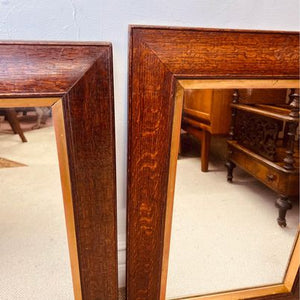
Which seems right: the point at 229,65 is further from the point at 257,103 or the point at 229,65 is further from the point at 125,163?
the point at 125,163

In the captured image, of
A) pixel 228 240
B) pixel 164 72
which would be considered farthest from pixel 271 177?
pixel 164 72

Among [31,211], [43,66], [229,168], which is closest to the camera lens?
[43,66]

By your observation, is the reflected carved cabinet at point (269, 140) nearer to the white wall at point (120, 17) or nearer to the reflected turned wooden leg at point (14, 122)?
the white wall at point (120, 17)

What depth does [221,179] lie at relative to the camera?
87cm

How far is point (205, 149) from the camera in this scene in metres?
0.82

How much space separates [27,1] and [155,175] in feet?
1.58

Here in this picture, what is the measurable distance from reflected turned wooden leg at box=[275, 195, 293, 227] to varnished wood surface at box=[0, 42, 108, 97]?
2.51 ft

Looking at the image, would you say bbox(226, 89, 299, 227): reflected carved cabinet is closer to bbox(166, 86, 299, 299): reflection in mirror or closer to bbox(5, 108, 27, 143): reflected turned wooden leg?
bbox(166, 86, 299, 299): reflection in mirror

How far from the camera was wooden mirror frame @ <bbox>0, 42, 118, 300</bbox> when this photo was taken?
21.7 inches

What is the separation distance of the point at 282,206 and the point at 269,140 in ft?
0.79

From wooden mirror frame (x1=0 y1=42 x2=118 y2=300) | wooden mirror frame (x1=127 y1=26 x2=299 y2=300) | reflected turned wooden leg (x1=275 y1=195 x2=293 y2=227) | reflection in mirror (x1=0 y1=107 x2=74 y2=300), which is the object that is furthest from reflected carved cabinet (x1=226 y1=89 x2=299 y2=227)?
reflection in mirror (x1=0 y1=107 x2=74 y2=300)

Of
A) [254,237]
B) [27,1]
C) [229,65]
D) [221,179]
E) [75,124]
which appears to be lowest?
[254,237]

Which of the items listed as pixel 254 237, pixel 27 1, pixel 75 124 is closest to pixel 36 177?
pixel 75 124

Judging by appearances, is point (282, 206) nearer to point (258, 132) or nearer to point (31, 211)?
point (258, 132)
